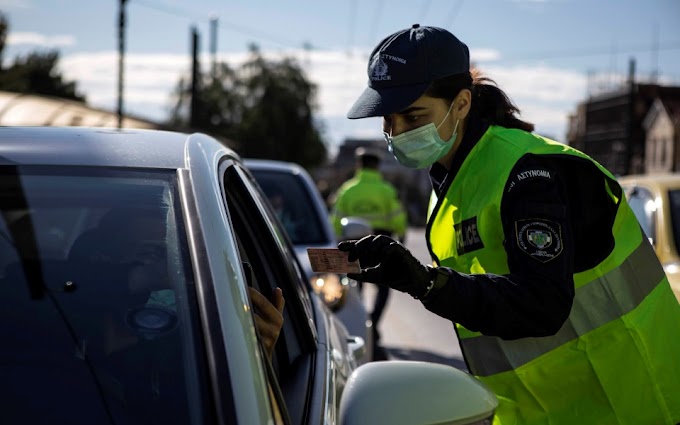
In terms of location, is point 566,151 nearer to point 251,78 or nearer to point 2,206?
point 2,206

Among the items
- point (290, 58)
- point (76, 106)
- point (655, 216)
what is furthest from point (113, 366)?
point (290, 58)

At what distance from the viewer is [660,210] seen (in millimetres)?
7688

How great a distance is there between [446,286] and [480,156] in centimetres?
46

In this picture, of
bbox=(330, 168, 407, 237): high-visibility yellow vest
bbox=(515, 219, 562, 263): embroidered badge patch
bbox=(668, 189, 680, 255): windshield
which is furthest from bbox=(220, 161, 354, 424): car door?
bbox=(330, 168, 407, 237): high-visibility yellow vest

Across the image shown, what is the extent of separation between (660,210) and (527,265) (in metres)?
5.61

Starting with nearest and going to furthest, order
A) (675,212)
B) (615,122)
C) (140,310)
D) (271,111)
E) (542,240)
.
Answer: (140,310) < (542,240) < (675,212) < (271,111) < (615,122)

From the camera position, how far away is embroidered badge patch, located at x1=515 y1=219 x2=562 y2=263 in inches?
93.7

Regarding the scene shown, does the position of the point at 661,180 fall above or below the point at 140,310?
below

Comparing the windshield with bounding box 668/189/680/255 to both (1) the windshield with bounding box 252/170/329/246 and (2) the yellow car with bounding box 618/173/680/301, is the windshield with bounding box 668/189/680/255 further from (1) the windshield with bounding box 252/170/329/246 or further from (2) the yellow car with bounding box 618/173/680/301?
(1) the windshield with bounding box 252/170/329/246

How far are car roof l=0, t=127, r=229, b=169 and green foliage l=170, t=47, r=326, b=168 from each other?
5713cm

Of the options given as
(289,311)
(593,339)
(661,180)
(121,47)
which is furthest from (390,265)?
(121,47)

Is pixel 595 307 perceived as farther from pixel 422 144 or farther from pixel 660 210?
pixel 660 210

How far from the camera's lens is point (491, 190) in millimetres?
2562

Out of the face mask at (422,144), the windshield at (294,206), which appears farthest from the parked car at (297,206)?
the face mask at (422,144)
